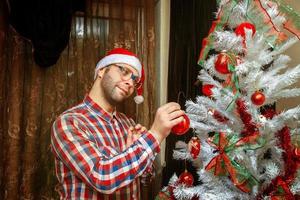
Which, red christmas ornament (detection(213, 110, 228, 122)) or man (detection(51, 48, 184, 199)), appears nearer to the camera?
man (detection(51, 48, 184, 199))

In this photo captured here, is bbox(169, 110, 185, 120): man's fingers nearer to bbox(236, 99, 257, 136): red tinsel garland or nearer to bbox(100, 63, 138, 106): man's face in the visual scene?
bbox(236, 99, 257, 136): red tinsel garland

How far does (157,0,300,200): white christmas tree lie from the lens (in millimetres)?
935

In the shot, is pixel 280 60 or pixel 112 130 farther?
pixel 112 130

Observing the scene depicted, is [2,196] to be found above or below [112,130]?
below

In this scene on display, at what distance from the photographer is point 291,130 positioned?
3.27ft

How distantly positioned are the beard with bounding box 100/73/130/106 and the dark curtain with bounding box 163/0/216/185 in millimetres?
518

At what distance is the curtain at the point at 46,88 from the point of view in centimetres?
182

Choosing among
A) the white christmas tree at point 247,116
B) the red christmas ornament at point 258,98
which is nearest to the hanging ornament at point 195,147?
the white christmas tree at point 247,116

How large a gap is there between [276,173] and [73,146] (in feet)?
2.03

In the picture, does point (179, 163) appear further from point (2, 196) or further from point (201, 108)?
point (2, 196)

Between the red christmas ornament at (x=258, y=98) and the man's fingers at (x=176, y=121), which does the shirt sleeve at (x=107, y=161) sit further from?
the red christmas ornament at (x=258, y=98)

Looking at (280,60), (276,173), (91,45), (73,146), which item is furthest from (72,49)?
(276,173)

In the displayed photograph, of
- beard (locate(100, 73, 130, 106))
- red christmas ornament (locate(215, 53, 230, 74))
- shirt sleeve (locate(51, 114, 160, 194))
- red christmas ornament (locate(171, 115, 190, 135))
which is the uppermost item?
red christmas ornament (locate(215, 53, 230, 74))

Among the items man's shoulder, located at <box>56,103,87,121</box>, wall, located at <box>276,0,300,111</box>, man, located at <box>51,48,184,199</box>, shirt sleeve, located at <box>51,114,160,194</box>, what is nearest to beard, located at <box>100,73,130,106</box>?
man, located at <box>51,48,184,199</box>
